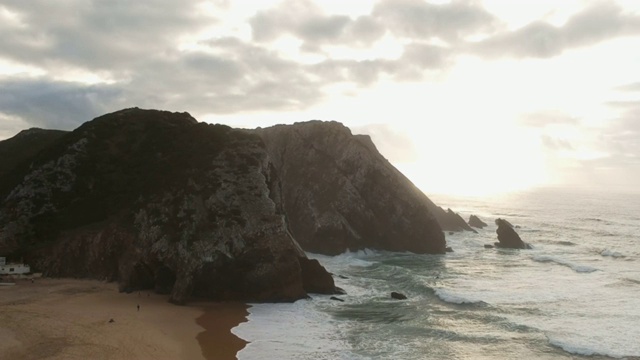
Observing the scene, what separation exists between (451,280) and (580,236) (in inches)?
2222

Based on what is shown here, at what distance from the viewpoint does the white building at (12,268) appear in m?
41.2

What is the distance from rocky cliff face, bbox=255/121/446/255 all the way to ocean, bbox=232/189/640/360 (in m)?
3.58

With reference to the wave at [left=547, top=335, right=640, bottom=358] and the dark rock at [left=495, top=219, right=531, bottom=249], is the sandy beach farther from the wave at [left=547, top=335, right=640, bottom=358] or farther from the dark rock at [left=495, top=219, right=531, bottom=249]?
the dark rock at [left=495, top=219, right=531, bottom=249]

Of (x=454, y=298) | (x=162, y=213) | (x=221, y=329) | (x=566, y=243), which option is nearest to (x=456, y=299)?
(x=454, y=298)

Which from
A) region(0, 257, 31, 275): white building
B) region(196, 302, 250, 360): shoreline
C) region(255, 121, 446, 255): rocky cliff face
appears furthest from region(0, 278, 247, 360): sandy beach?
region(255, 121, 446, 255): rocky cliff face

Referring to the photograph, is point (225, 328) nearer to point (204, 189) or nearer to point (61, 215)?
point (204, 189)

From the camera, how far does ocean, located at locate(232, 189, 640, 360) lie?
30.5 metres

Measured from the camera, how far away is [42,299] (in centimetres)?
3575

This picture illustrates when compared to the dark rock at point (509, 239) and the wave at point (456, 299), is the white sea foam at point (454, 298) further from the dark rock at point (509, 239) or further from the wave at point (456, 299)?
the dark rock at point (509, 239)

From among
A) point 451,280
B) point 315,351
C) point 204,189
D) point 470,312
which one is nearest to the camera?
point 315,351

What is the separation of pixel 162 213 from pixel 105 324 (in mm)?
14022

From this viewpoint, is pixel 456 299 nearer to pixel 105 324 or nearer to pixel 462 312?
pixel 462 312

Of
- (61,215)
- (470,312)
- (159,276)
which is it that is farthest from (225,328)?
(61,215)

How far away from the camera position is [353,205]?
72938 millimetres
